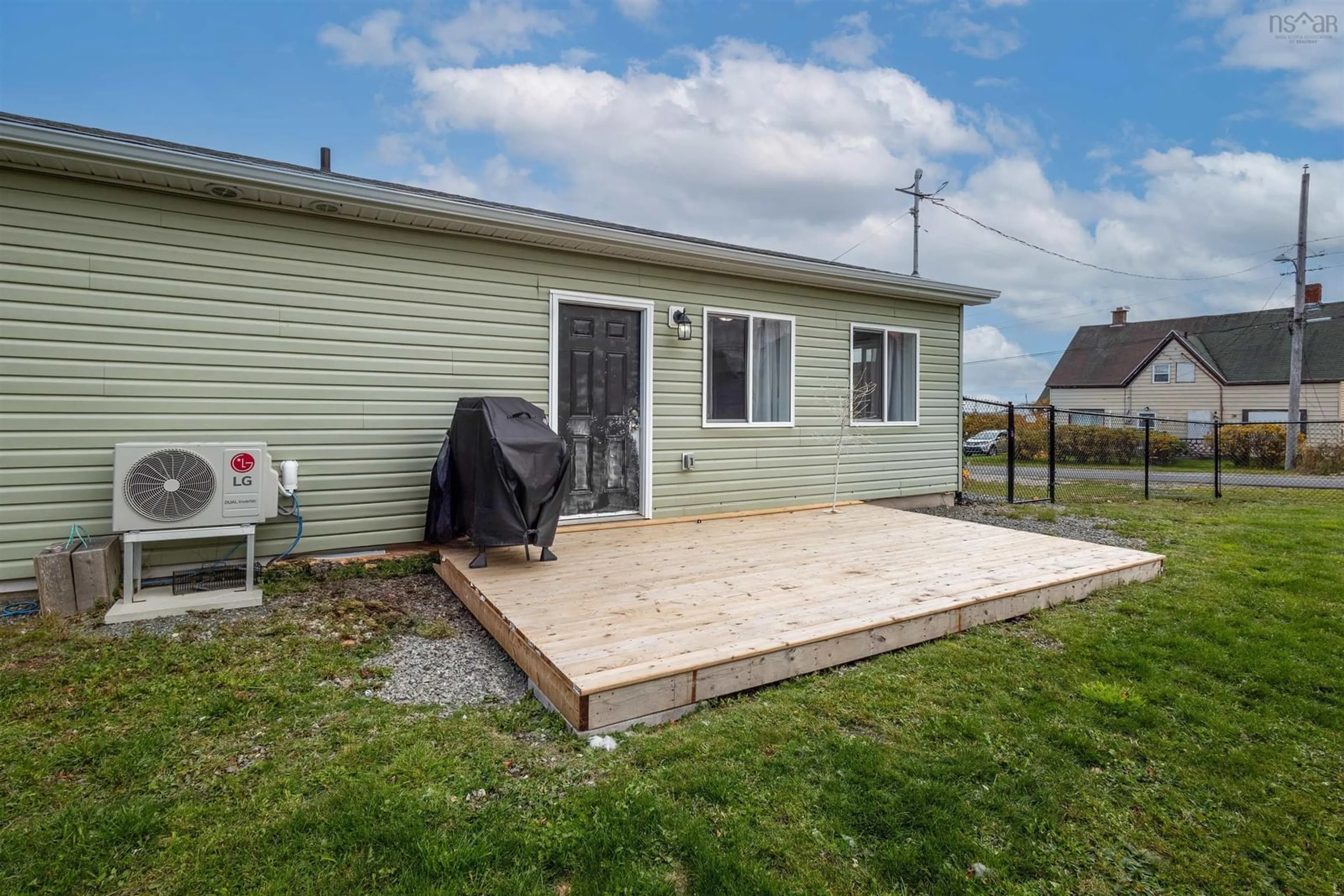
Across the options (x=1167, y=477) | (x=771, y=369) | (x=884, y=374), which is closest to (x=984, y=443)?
(x=1167, y=477)

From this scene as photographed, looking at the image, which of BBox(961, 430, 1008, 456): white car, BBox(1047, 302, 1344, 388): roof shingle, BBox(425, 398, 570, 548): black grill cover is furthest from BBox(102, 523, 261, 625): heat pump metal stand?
BBox(1047, 302, 1344, 388): roof shingle

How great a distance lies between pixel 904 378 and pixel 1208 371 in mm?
21707

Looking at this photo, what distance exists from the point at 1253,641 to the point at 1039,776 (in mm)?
2140

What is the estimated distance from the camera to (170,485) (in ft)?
11.7

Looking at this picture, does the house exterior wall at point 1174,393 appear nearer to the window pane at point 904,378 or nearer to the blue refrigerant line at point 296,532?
the window pane at point 904,378

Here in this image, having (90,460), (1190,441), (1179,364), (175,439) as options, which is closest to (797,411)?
(175,439)

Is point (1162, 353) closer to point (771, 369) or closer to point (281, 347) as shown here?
point (771, 369)

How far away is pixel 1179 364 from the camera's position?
22.7 metres

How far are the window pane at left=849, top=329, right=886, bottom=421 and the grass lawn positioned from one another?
429cm

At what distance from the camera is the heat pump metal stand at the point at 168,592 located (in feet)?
11.3

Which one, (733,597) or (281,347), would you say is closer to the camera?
(733,597)

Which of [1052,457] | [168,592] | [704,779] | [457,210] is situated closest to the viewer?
[704,779]

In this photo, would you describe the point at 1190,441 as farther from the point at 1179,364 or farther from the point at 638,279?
the point at 638,279

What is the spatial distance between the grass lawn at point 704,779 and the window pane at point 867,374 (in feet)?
14.1
